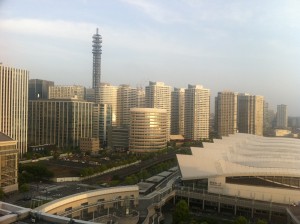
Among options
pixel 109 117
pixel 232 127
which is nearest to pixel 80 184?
pixel 109 117

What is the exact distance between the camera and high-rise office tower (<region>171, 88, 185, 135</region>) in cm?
2080

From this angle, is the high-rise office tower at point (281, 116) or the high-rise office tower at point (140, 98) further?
the high-rise office tower at point (281, 116)

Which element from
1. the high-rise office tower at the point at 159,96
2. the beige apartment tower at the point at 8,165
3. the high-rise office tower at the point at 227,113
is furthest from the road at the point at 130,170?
the high-rise office tower at the point at 227,113

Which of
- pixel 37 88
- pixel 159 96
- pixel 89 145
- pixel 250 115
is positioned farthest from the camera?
pixel 37 88

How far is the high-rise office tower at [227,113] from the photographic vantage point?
20562 millimetres

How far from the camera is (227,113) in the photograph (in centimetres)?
2069

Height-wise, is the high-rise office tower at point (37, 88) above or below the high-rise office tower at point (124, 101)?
above

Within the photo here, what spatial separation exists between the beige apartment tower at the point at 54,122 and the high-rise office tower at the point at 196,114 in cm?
667

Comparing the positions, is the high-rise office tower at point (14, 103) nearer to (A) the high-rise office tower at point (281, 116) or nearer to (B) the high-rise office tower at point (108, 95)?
(B) the high-rise office tower at point (108, 95)

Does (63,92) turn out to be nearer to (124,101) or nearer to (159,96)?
(124,101)

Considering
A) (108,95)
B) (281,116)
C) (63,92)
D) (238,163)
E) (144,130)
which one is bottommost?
(238,163)

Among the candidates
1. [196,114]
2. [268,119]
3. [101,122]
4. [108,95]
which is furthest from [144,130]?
[268,119]

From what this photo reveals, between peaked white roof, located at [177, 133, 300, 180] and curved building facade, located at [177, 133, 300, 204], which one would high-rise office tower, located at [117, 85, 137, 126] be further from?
curved building facade, located at [177, 133, 300, 204]

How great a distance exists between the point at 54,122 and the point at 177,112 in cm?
796
